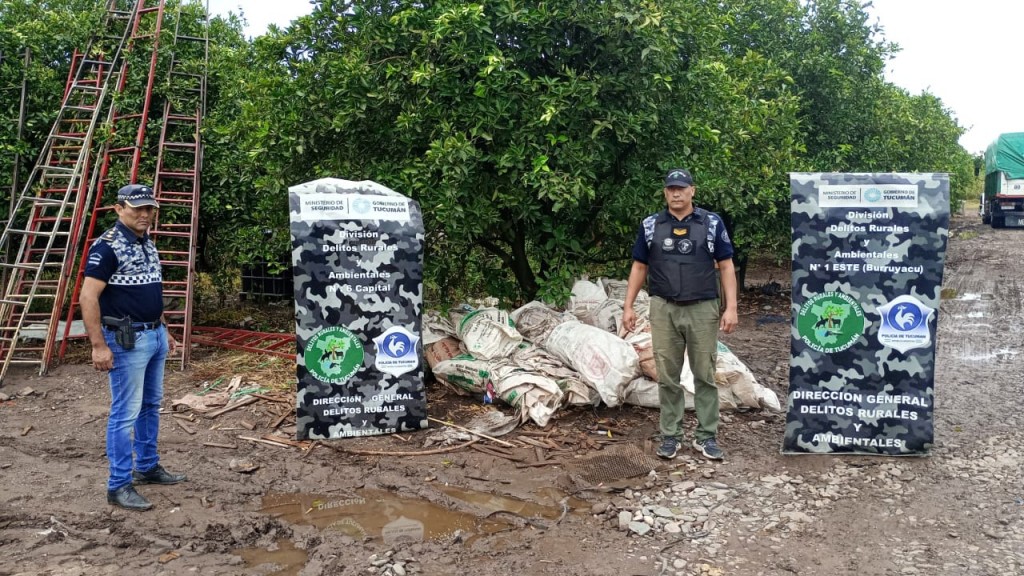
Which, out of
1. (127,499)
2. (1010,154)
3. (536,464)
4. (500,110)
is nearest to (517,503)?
(536,464)

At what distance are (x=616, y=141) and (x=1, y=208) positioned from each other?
7703 mm

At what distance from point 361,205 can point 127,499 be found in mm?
2620

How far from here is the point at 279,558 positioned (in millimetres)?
4078

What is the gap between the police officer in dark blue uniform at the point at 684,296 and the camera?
206 inches

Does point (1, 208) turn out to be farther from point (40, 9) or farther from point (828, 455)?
point (828, 455)

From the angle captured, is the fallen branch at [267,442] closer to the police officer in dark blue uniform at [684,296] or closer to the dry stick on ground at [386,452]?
the dry stick on ground at [386,452]

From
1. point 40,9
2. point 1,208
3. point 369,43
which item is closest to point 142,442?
point 369,43

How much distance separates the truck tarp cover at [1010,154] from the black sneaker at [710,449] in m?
27.8

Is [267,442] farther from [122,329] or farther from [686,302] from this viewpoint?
[686,302]

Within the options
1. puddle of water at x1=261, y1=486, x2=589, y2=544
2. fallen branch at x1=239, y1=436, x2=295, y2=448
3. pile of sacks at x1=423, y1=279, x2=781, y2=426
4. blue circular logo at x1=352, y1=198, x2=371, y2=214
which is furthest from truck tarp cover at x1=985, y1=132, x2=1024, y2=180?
fallen branch at x1=239, y1=436, x2=295, y2=448

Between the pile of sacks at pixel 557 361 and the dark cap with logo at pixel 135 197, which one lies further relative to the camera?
the pile of sacks at pixel 557 361

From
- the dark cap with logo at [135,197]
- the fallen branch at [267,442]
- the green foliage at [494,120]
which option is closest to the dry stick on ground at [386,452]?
the fallen branch at [267,442]

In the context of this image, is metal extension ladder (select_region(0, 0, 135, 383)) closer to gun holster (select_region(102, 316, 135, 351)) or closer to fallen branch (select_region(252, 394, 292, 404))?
fallen branch (select_region(252, 394, 292, 404))

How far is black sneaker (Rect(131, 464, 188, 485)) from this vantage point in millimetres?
4965
